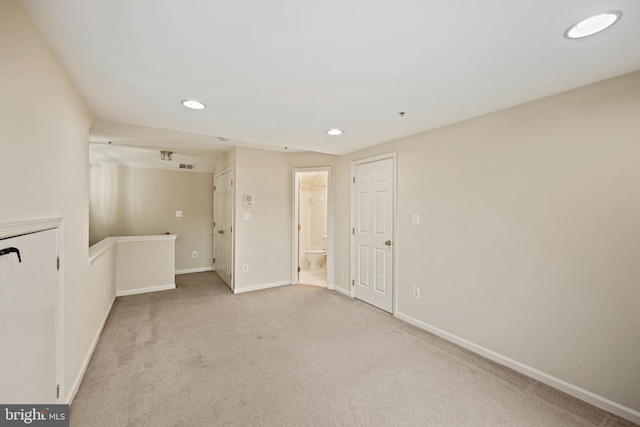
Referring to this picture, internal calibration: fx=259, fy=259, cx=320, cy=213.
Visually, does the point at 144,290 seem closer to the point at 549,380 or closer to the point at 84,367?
the point at 84,367

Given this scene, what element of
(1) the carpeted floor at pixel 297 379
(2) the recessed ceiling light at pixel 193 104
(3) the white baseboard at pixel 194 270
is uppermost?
(2) the recessed ceiling light at pixel 193 104

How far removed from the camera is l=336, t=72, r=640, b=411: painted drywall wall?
175cm

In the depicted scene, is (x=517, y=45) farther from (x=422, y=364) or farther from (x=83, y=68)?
(x=83, y=68)

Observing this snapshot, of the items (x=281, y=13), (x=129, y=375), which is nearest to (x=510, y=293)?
(x=281, y=13)

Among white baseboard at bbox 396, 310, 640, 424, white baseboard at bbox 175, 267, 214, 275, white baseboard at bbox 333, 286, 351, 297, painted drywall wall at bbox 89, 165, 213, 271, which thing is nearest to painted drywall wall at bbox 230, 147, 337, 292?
white baseboard at bbox 333, 286, 351, 297

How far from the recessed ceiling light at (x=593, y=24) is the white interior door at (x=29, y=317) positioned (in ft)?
9.01

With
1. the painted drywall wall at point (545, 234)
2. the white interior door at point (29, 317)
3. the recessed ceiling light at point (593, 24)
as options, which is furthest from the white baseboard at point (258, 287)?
the recessed ceiling light at point (593, 24)

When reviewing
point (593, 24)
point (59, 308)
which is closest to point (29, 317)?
point (59, 308)

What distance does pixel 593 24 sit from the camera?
129cm

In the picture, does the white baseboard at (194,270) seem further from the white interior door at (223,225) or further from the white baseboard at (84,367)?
the white baseboard at (84,367)

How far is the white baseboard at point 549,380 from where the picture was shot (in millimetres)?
1729

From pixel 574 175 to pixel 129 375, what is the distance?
3810mm

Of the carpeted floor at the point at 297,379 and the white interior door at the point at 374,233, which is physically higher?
the white interior door at the point at 374,233

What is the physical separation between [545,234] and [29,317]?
3.36 m
